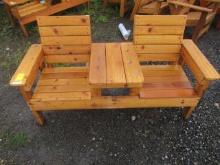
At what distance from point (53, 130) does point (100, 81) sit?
115 cm

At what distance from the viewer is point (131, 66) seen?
7.61 feet

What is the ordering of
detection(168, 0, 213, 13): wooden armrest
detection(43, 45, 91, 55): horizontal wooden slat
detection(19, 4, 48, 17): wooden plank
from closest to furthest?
detection(43, 45, 91, 55): horizontal wooden slat
detection(168, 0, 213, 13): wooden armrest
detection(19, 4, 48, 17): wooden plank

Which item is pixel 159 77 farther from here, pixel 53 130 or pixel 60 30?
pixel 53 130

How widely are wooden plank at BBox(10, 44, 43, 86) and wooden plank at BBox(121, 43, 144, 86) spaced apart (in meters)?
1.05

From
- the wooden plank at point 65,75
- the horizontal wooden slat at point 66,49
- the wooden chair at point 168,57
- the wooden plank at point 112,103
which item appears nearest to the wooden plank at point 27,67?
the horizontal wooden slat at point 66,49

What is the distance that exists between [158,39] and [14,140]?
2290 mm

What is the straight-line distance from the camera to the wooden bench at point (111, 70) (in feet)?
7.29

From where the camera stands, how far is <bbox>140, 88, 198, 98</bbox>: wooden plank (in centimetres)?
236

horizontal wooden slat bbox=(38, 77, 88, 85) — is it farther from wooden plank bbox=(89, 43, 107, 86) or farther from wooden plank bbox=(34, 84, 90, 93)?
wooden plank bbox=(89, 43, 107, 86)

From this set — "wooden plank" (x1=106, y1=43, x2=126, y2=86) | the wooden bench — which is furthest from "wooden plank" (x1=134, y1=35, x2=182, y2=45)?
"wooden plank" (x1=106, y1=43, x2=126, y2=86)

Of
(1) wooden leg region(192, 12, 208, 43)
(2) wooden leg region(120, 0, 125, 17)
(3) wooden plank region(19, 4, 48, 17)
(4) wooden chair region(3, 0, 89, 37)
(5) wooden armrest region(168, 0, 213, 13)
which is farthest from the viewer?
(2) wooden leg region(120, 0, 125, 17)

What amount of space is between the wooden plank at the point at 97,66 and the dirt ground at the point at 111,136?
89cm

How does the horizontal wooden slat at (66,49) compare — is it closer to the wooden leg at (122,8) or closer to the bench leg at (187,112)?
the bench leg at (187,112)

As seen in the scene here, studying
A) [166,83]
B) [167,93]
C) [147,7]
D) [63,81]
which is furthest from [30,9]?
[167,93]
